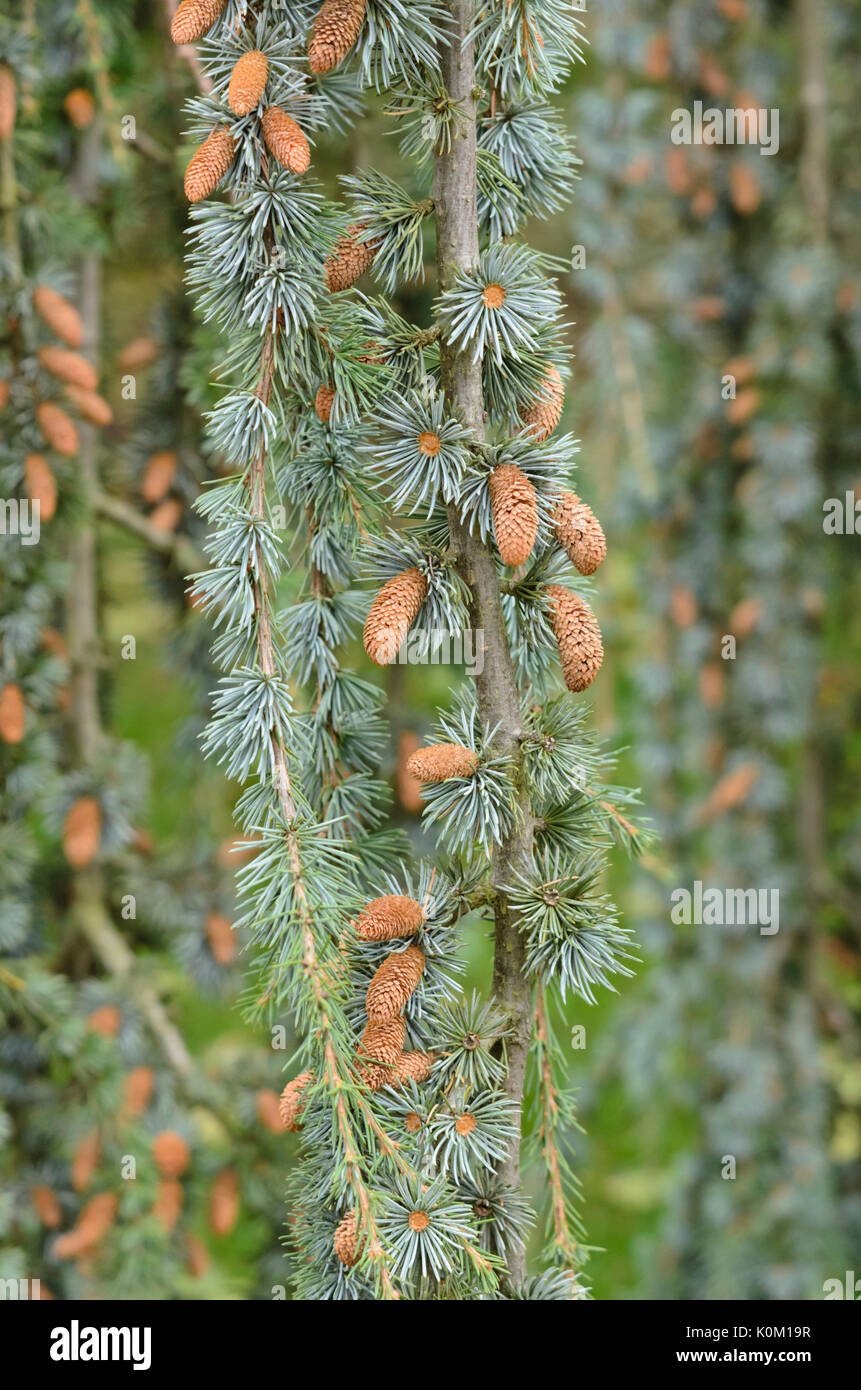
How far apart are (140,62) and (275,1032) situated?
0.96 m

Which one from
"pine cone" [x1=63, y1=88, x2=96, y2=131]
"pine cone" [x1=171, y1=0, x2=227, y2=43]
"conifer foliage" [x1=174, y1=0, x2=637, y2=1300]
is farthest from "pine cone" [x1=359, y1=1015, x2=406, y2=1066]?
"pine cone" [x1=63, y1=88, x2=96, y2=131]

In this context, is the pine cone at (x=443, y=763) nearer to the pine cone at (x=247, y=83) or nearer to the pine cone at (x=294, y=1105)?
the pine cone at (x=294, y=1105)

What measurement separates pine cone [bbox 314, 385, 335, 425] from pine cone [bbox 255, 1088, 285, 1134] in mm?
681

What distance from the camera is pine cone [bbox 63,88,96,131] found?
3.52 feet

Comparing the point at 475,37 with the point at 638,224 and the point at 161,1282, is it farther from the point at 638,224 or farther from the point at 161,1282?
the point at 638,224

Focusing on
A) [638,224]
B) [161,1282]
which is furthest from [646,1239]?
[638,224]

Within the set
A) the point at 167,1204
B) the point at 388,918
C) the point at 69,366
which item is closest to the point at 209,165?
the point at 388,918

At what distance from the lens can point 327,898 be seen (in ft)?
1.78

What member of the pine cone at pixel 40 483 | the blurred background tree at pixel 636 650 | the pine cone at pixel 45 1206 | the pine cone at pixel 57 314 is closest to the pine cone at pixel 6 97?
the blurred background tree at pixel 636 650

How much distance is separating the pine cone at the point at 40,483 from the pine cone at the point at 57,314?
100mm

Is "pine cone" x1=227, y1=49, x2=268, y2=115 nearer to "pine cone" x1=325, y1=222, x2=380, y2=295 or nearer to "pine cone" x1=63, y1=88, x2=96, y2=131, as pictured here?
"pine cone" x1=325, y1=222, x2=380, y2=295

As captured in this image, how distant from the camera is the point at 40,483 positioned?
38.5 inches

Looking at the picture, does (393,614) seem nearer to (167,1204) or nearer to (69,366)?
(69,366)
